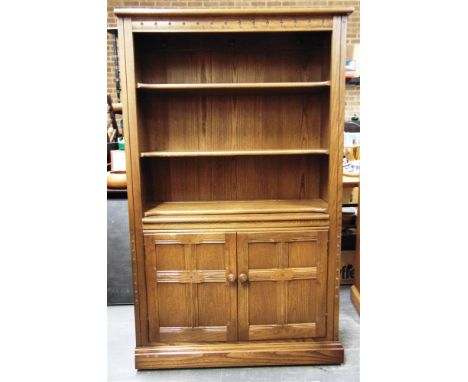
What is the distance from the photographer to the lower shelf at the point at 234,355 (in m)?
2.04

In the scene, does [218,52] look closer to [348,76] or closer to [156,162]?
[156,162]

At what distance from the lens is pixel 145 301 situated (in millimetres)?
2029

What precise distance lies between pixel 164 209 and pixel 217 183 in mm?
396

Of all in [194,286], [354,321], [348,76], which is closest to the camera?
[194,286]

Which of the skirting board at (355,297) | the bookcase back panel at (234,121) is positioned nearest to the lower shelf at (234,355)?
the skirting board at (355,297)

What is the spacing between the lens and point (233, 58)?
7.16 feet

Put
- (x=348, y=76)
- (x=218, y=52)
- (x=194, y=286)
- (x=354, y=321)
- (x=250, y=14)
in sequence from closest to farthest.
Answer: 1. (x=250, y=14)
2. (x=194, y=286)
3. (x=218, y=52)
4. (x=354, y=321)
5. (x=348, y=76)

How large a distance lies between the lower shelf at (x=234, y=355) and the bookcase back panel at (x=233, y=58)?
156cm

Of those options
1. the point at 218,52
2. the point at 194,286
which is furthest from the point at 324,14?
the point at 194,286

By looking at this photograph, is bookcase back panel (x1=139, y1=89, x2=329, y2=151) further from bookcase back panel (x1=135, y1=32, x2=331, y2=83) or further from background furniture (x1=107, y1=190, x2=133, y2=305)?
background furniture (x1=107, y1=190, x2=133, y2=305)

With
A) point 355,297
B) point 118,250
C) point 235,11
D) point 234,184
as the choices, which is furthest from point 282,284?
point 235,11

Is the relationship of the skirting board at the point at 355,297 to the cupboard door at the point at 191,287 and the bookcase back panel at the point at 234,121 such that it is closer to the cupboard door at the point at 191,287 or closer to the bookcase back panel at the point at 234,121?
the cupboard door at the point at 191,287

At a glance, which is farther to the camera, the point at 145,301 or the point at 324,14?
the point at 145,301

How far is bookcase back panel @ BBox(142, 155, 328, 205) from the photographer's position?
2.27 meters
